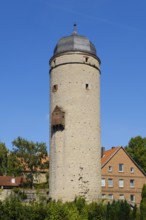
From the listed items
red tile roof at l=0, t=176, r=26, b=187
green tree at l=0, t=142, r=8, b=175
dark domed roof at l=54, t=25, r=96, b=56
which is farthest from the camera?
green tree at l=0, t=142, r=8, b=175

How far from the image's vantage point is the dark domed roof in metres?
30.6

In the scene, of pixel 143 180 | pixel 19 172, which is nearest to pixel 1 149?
pixel 19 172

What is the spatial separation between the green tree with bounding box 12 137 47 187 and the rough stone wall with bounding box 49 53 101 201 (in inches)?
502

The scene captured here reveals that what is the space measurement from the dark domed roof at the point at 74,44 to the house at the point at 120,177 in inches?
578

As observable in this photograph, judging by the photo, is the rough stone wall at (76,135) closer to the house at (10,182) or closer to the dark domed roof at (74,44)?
the dark domed roof at (74,44)

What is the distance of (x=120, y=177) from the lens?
42.0 m

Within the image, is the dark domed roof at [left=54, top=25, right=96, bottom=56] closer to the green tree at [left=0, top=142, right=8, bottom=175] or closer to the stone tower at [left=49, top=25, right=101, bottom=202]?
the stone tower at [left=49, top=25, right=101, bottom=202]

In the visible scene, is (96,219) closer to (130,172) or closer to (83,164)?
(83,164)

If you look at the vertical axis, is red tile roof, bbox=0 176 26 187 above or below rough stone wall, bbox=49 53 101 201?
below

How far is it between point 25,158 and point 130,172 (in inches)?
462

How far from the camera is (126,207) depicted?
25750 millimetres

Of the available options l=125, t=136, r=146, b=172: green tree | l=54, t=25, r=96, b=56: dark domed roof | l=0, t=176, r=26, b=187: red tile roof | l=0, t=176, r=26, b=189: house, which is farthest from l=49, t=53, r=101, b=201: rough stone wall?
l=125, t=136, r=146, b=172: green tree

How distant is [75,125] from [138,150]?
68.8 feet

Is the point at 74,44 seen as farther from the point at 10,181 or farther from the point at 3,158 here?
the point at 3,158
